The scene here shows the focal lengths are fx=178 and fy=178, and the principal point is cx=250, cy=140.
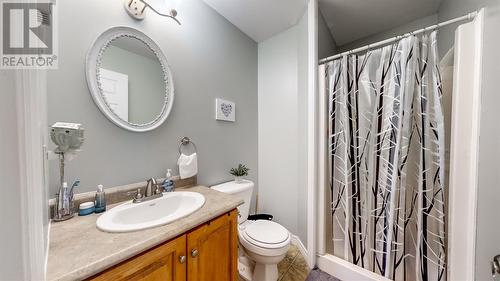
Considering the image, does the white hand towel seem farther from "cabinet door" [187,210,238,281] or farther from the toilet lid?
the toilet lid

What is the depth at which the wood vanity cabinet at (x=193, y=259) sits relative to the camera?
0.64 m

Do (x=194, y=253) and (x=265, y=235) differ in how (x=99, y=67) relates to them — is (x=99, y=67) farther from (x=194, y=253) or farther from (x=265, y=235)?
(x=265, y=235)

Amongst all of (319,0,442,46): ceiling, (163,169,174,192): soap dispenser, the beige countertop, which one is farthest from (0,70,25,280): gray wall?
(319,0,442,46): ceiling

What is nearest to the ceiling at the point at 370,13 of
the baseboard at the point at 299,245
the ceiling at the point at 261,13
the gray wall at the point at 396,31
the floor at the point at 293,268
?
the gray wall at the point at 396,31

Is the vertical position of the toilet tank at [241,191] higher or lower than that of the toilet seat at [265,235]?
higher

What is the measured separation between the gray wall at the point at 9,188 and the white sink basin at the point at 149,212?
0.38 m

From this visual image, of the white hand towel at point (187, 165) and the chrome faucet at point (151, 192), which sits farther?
the white hand towel at point (187, 165)

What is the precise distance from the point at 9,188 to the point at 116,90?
0.88m

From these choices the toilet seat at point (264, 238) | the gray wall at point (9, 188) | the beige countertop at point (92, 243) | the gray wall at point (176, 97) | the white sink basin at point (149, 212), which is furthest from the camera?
the toilet seat at point (264, 238)

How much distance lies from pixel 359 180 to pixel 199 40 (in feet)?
5.66

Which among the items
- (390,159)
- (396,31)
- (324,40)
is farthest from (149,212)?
(396,31)

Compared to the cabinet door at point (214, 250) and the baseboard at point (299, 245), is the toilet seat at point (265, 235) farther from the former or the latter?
the baseboard at point (299, 245)

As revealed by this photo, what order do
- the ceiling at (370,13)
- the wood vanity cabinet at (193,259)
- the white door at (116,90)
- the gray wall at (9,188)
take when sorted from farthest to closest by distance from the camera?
the ceiling at (370,13), the white door at (116,90), the wood vanity cabinet at (193,259), the gray wall at (9,188)

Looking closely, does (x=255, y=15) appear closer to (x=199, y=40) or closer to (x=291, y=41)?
(x=291, y=41)
